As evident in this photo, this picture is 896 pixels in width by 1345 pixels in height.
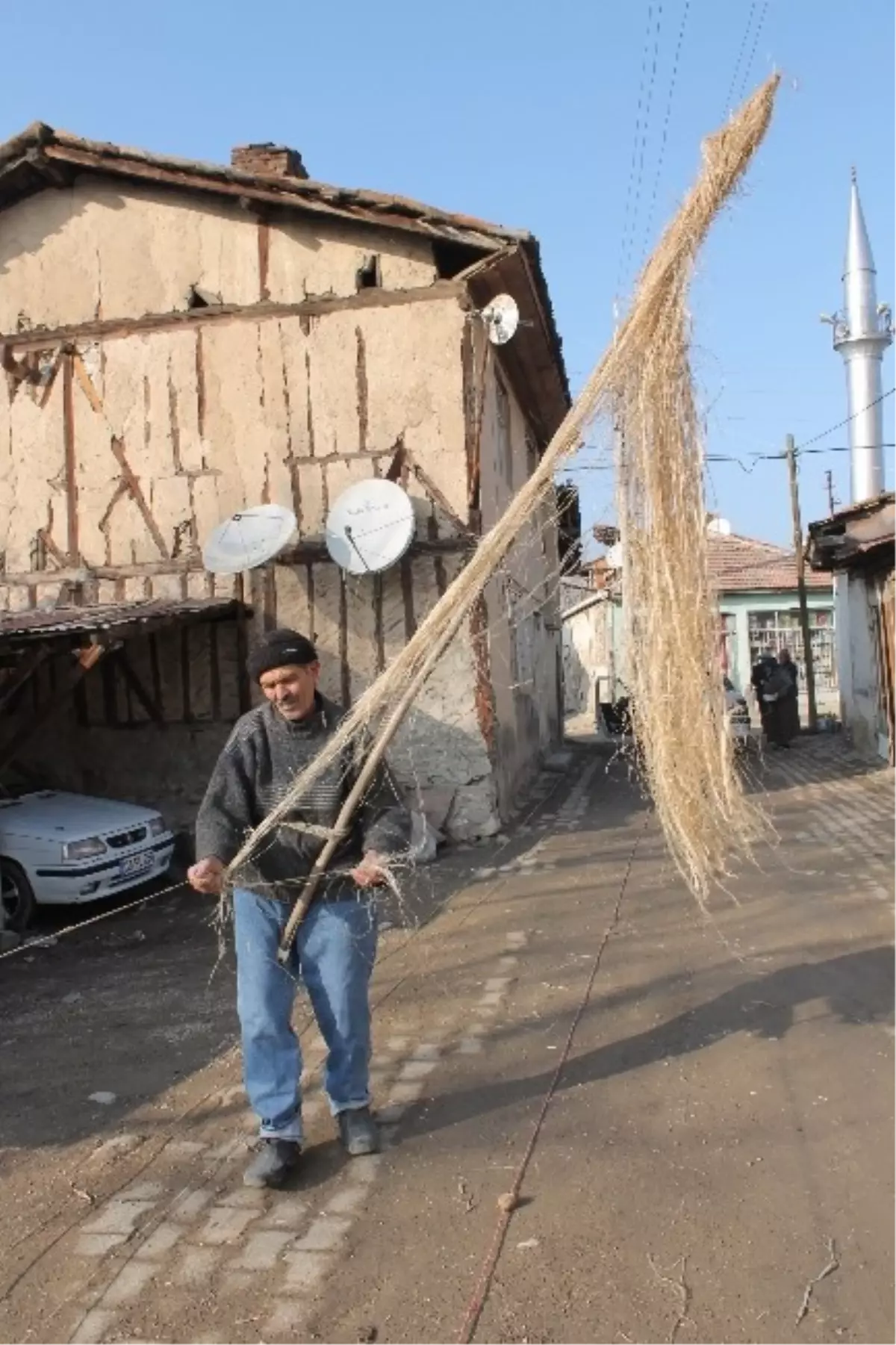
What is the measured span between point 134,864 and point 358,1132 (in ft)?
18.8

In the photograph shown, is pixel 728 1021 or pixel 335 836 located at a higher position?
pixel 335 836

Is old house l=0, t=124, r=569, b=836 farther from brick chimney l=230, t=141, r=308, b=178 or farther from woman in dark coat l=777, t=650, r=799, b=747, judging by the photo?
woman in dark coat l=777, t=650, r=799, b=747

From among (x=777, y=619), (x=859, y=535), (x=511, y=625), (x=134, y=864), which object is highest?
(x=859, y=535)

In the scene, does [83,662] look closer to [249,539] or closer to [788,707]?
[249,539]

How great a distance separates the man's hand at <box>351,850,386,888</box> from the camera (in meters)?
3.70

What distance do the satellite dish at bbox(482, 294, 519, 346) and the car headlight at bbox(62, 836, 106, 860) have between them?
18.8 feet

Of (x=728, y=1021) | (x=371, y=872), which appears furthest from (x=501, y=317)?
(x=371, y=872)

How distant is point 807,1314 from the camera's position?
290 centimetres

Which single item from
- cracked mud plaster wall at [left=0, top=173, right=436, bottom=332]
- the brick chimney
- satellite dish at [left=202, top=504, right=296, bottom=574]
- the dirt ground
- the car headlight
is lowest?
the dirt ground

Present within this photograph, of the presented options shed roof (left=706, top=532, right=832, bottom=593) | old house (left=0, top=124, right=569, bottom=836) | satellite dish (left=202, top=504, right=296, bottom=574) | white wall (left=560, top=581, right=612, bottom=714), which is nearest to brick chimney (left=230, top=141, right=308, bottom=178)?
old house (left=0, top=124, right=569, bottom=836)

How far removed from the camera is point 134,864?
916 cm

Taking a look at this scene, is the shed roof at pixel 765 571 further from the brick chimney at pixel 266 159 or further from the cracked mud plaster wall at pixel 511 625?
the brick chimney at pixel 266 159

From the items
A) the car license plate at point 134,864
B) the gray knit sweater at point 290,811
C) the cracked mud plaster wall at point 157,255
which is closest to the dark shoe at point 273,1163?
the gray knit sweater at point 290,811

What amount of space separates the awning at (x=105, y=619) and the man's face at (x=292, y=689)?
5.09 meters
